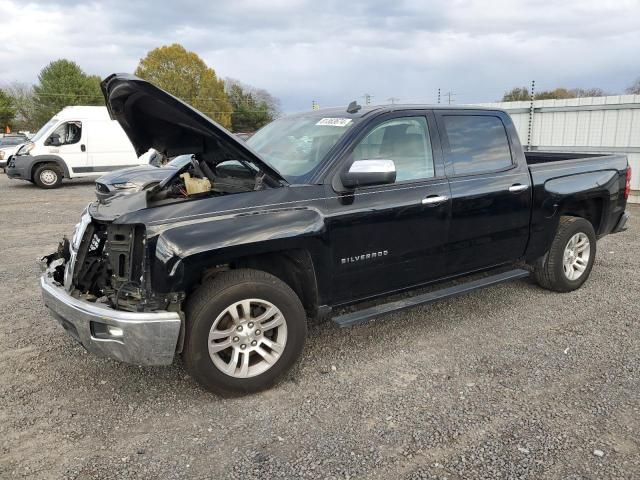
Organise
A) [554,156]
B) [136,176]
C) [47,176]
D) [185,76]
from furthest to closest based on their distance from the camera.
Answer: [185,76]
[47,176]
[136,176]
[554,156]

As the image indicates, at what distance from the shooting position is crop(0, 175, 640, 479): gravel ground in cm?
273

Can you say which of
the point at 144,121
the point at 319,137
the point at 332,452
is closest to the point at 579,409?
the point at 332,452

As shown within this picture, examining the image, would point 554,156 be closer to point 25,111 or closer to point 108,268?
point 108,268

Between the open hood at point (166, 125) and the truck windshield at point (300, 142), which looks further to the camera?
the truck windshield at point (300, 142)

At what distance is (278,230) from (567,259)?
343 cm

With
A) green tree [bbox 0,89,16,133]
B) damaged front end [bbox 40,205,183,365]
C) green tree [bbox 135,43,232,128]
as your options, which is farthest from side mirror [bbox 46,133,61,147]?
green tree [bbox 0,89,16,133]

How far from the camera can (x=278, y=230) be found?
3.32 meters

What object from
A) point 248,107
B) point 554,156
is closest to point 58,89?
point 248,107

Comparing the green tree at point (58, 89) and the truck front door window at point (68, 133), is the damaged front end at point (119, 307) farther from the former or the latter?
the green tree at point (58, 89)

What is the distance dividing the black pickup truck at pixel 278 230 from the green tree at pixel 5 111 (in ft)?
222

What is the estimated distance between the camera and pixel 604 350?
4023mm

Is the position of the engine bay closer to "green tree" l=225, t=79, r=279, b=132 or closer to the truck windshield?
the truck windshield

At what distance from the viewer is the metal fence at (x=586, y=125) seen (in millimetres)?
11062

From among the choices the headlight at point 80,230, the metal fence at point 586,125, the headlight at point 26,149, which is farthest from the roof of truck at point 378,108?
the headlight at point 26,149
